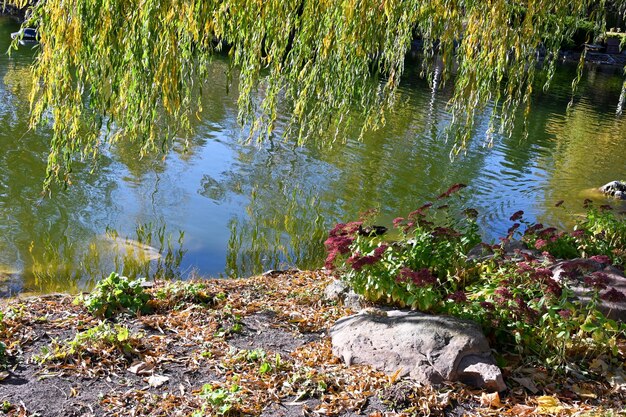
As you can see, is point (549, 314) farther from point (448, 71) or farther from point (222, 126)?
point (222, 126)

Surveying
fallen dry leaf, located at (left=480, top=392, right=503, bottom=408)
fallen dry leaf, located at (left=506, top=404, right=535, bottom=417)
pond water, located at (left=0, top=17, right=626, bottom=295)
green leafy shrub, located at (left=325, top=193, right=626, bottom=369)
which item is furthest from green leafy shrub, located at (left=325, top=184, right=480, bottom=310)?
pond water, located at (left=0, top=17, right=626, bottom=295)

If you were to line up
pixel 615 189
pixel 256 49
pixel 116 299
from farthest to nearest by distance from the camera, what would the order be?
pixel 615 189 → pixel 116 299 → pixel 256 49

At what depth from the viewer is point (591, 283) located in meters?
3.85

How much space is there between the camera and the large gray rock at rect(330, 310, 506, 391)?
11.3ft

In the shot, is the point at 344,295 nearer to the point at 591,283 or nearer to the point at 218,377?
the point at 218,377

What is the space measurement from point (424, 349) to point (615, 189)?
984 centimetres

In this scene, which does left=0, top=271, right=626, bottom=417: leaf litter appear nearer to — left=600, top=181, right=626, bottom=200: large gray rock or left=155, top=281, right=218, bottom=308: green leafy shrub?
left=155, top=281, right=218, bottom=308: green leafy shrub

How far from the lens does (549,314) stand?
374 centimetres

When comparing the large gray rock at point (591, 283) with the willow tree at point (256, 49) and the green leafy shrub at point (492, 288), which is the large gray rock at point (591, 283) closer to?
the green leafy shrub at point (492, 288)

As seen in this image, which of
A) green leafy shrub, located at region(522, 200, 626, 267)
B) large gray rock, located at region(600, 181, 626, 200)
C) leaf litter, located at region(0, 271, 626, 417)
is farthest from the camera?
large gray rock, located at region(600, 181, 626, 200)

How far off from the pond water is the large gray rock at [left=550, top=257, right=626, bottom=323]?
11.1 ft

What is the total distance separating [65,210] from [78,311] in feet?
14.2

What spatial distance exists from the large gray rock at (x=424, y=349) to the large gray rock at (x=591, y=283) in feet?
2.60

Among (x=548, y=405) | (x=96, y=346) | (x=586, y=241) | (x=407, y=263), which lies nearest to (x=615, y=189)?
(x=586, y=241)
